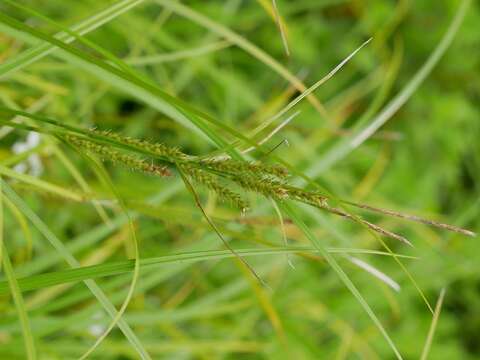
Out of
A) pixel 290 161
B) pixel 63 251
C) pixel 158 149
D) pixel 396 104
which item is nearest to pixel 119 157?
pixel 158 149

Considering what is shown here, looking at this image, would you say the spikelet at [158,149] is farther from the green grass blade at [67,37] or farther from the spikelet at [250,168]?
the green grass blade at [67,37]

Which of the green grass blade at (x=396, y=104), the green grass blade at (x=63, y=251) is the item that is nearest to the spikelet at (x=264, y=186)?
the green grass blade at (x=63, y=251)

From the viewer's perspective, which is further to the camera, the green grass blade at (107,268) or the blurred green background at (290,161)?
the blurred green background at (290,161)

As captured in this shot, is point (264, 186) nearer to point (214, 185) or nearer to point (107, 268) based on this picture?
point (214, 185)

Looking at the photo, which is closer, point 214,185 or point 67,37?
point 214,185

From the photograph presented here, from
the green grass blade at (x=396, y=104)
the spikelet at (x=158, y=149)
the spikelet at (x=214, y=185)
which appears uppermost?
the green grass blade at (x=396, y=104)

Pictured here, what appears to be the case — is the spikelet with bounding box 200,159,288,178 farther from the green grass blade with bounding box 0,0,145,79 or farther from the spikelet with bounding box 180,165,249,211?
the green grass blade with bounding box 0,0,145,79

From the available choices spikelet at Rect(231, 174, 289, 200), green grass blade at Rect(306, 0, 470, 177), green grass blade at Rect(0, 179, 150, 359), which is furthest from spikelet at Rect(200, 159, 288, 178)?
green grass blade at Rect(306, 0, 470, 177)
